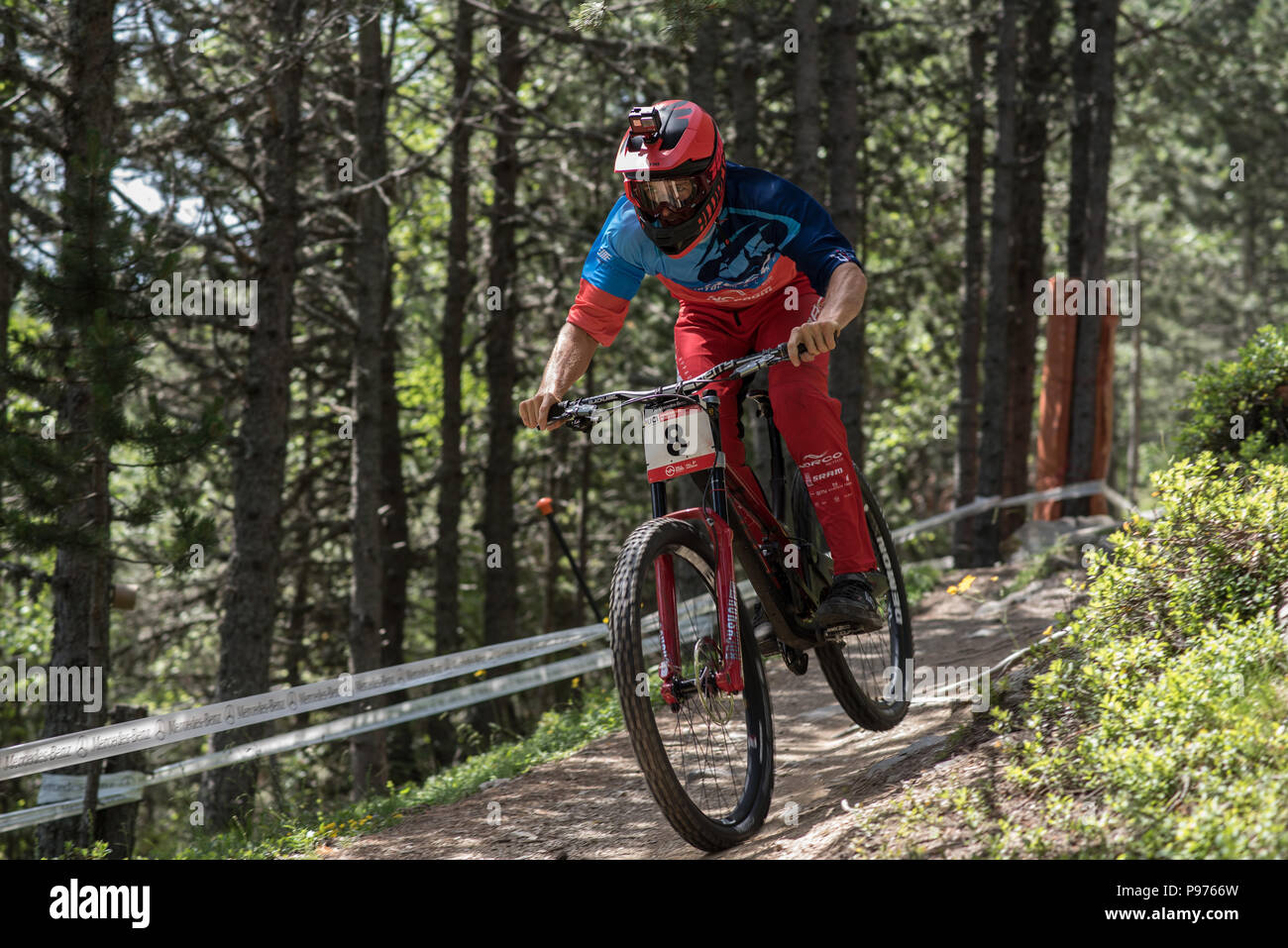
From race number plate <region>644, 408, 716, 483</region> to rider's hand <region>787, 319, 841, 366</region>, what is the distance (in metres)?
0.44

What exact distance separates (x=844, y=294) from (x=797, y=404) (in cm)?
55

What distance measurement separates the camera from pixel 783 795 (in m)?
5.14

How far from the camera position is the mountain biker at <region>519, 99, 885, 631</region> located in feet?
14.3

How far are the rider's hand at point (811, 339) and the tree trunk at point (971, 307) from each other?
12.2 m

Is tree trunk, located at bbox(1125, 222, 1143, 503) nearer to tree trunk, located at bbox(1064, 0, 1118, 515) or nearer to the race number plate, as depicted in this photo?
tree trunk, located at bbox(1064, 0, 1118, 515)

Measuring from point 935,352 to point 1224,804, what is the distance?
19.7 meters

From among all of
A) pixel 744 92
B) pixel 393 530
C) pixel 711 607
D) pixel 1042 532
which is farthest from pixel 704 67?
pixel 393 530

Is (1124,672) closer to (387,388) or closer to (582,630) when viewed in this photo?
(582,630)

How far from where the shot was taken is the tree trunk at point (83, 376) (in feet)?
21.1

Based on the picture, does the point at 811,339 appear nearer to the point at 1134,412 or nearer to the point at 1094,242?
the point at 1094,242

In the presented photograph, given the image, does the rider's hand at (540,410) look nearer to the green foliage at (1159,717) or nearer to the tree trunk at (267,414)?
the green foliage at (1159,717)

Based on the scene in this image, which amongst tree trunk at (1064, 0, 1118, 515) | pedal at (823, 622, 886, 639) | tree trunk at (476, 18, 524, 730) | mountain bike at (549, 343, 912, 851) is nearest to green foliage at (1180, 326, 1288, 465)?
mountain bike at (549, 343, 912, 851)

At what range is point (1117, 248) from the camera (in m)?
32.3

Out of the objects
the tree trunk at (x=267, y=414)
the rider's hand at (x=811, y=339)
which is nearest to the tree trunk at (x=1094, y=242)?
the tree trunk at (x=267, y=414)
